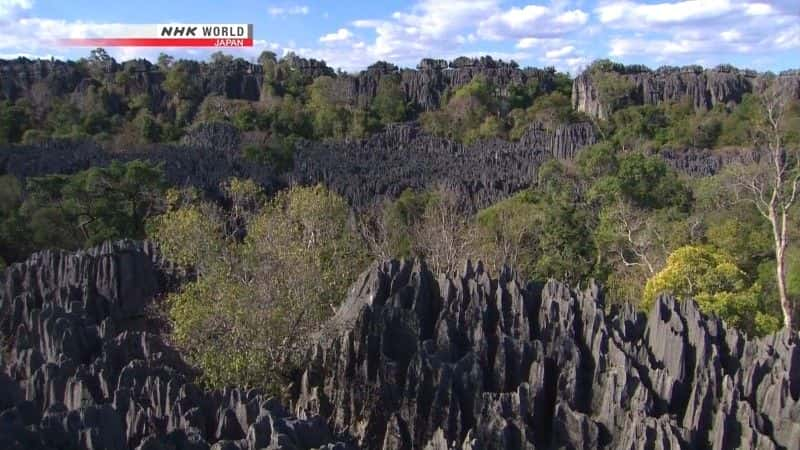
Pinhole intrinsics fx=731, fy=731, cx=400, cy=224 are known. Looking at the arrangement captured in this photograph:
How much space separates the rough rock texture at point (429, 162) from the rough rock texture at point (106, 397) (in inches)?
762

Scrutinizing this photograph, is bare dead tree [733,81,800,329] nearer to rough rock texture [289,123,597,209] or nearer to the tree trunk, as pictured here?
the tree trunk

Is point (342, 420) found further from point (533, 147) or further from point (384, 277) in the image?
point (533, 147)

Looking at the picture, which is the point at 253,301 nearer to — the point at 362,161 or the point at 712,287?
the point at 712,287

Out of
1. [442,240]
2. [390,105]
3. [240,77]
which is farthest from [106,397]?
[240,77]

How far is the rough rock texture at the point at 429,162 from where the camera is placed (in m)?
39.0

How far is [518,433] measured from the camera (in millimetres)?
10898

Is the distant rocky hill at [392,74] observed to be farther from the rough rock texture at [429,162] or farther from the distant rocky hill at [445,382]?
the distant rocky hill at [445,382]

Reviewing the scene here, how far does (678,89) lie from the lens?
8200cm

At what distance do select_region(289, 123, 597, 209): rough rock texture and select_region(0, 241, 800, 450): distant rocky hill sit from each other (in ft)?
62.1

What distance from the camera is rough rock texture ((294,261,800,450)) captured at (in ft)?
36.0

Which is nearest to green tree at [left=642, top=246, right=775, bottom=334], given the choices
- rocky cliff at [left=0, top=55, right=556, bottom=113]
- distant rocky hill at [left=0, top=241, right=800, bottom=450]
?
distant rocky hill at [left=0, top=241, right=800, bottom=450]

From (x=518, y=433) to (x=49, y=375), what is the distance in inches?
286

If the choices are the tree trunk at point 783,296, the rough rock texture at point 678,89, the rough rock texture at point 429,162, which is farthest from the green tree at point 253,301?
the rough rock texture at point 678,89

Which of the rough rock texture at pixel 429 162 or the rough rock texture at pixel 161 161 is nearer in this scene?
the rough rock texture at pixel 161 161
